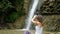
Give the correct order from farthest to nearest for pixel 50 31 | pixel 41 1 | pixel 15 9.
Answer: pixel 15 9 < pixel 41 1 < pixel 50 31

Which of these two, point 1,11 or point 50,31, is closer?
point 50,31

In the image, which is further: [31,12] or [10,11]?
[10,11]

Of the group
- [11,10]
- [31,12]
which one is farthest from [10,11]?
[31,12]

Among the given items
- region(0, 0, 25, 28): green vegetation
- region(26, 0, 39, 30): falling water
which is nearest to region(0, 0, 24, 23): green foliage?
region(0, 0, 25, 28): green vegetation

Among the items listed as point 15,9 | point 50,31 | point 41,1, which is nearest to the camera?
point 50,31

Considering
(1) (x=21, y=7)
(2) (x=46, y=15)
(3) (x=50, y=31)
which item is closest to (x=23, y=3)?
(1) (x=21, y=7)

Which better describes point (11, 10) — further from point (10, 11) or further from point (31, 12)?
point (31, 12)

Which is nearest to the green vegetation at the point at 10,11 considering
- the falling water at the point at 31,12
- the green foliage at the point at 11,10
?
the green foliage at the point at 11,10

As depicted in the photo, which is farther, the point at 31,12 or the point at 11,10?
the point at 11,10

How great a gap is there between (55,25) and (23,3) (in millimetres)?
2842

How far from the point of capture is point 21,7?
495 inches

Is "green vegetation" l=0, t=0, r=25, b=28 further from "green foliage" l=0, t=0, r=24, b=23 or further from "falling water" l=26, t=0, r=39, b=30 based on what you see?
"falling water" l=26, t=0, r=39, b=30

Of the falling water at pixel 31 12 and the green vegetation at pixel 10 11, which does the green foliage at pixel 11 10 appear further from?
the falling water at pixel 31 12

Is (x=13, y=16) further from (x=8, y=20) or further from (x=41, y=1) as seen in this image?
(x=41, y=1)
